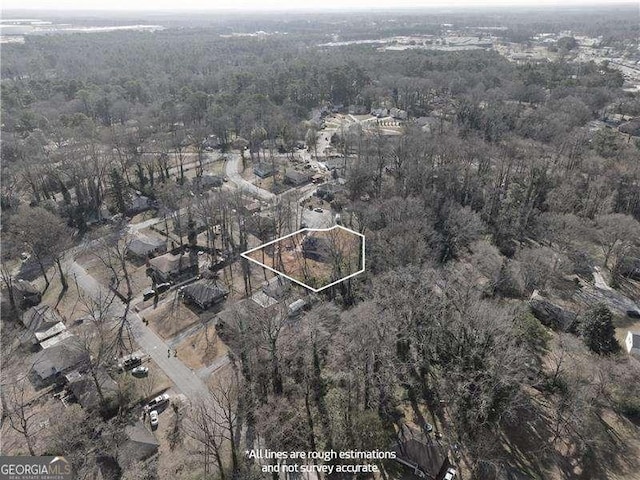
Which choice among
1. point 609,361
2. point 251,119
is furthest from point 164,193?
point 609,361

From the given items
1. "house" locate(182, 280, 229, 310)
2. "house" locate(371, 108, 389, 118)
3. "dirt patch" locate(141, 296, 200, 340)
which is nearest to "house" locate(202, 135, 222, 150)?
"house" locate(371, 108, 389, 118)

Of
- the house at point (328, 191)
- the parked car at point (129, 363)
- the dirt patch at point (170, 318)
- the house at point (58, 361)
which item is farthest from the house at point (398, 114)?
the house at point (58, 361)

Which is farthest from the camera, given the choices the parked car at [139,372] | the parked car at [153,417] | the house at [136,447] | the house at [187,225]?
the house at [187,225]

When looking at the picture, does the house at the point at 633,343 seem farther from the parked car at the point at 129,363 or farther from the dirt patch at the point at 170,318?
the parked car at the point at 129,363

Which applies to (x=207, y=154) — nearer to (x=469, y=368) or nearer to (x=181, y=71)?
(x=469, y=368)

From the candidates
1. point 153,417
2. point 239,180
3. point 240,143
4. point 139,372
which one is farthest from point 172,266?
point 240,143
